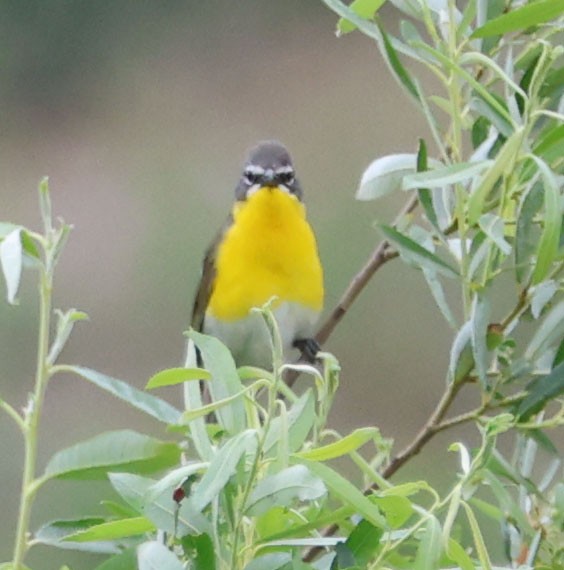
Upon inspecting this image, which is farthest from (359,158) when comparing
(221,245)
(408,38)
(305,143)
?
(408,38)

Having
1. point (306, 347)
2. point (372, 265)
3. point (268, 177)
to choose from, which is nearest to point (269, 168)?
point (268, 177)

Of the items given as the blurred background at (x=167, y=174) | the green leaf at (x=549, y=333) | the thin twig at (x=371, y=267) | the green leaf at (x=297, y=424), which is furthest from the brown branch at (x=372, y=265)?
the blurred background at (x=167, y=174)

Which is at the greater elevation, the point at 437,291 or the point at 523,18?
the point at 523,18

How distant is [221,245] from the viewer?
2209mm

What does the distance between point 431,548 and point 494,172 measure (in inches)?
8.6

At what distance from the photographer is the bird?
2100 mm

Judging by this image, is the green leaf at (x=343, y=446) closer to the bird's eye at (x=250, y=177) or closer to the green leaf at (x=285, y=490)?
the green leaf at (x=285, y=490)

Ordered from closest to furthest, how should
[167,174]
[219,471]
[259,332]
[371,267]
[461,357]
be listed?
1. [219,471]
2. [461,357]
3. [371,267]
4. [259,332]
5. [167,174]

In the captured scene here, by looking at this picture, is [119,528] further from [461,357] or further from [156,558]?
[461,357]

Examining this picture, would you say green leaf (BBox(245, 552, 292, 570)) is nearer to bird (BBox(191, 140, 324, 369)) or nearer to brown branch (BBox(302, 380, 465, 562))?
brown branch (BBox(302, 380, 465, 562))

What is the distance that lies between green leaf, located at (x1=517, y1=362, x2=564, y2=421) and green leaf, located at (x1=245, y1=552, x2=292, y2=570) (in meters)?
0.23

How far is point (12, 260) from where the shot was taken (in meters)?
0.73

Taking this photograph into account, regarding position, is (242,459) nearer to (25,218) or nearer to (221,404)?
(221,404)

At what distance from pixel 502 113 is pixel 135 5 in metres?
6.55
